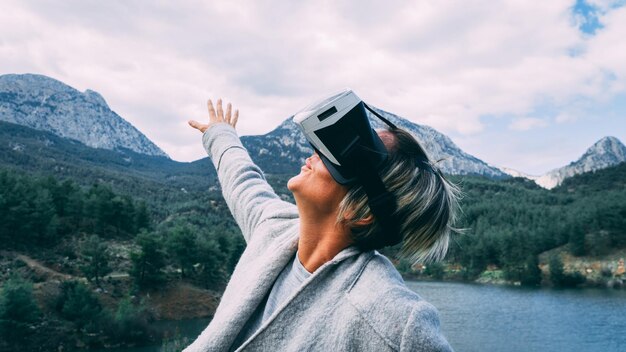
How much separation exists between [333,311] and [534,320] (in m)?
30.9

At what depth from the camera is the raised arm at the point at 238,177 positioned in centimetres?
174

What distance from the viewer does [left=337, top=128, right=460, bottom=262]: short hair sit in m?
1.19

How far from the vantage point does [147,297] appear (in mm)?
31344

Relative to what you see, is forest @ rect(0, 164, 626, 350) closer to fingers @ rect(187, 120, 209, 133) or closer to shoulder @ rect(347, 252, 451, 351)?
shoulder @ rect(347, 252, 451, 351)

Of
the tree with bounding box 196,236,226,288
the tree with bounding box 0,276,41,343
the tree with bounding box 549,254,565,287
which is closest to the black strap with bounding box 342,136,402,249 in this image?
the tree with bounding box 0,276,41,343

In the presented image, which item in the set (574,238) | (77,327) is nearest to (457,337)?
(77,327)

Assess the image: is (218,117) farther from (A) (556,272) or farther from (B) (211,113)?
(A) (556,272)

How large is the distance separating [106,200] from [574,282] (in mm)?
42001

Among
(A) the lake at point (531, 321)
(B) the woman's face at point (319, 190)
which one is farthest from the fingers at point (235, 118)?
(A) the lake at point (531, 321)

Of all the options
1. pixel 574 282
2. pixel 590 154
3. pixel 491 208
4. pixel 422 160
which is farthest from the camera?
pixel 590 154

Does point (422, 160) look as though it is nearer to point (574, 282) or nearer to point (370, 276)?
point (370, 276)

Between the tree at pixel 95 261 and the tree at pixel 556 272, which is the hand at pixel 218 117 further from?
the tree at pixel 556 272

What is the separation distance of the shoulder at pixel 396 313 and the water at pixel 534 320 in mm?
23135

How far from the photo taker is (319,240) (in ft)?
4.21
